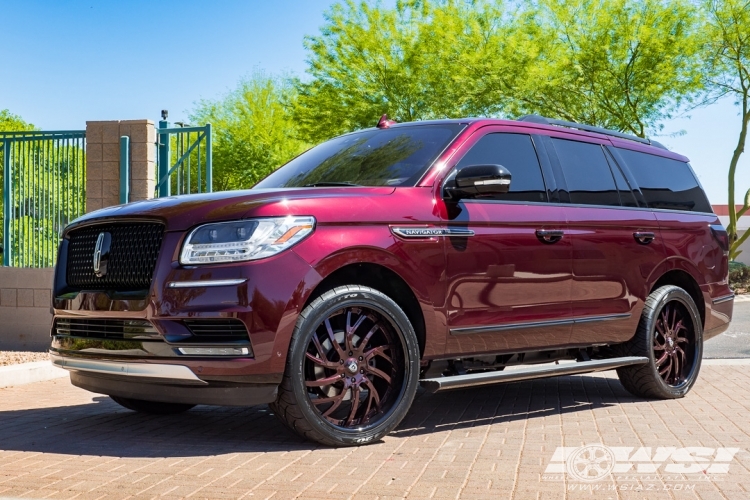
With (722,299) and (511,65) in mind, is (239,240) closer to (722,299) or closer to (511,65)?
(722,299)

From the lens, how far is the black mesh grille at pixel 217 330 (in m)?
5.12

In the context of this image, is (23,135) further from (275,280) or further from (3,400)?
(275,280)

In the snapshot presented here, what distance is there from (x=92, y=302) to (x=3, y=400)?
9.55ft

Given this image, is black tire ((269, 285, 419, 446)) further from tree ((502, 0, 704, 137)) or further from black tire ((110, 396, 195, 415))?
tree ((502, 0, 704, 137))

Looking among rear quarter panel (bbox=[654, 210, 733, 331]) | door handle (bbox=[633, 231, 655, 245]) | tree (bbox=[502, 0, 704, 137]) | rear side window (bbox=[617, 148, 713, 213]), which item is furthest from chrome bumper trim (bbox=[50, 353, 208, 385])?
tree (bbox=[502, 0, 704, 137])

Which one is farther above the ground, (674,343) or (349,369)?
(349,369)

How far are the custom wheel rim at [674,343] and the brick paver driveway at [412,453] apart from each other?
32cm

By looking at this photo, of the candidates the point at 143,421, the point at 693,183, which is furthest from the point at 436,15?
the point at 143,421

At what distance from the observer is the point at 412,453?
544cm

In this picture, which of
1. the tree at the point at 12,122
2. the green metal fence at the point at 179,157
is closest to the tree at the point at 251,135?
the tree at the point at 12,122

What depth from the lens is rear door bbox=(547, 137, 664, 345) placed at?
6965 mm

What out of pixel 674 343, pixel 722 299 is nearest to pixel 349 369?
pixel 674 343

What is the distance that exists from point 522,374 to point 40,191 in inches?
342

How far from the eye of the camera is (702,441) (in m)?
5.90
